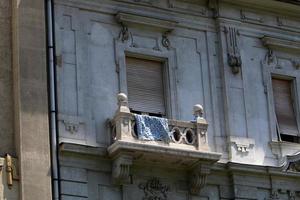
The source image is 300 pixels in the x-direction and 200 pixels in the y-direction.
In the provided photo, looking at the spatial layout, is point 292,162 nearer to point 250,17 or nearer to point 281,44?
point 281,44

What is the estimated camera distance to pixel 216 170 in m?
29.2

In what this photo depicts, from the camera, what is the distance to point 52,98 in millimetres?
27828

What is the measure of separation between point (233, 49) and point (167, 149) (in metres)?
→ 4.77

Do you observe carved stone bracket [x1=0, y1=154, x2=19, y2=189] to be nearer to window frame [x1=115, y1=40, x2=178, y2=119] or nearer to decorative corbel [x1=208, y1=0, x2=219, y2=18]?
window frame [x1=115, y1=40, x2=178, y2=119]

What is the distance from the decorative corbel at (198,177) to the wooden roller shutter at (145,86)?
2051 millimetres

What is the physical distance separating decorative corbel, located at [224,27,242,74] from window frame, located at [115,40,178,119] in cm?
176

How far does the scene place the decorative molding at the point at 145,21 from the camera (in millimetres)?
29844

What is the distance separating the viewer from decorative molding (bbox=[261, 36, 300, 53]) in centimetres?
3191

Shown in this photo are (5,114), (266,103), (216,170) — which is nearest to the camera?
(5,114)

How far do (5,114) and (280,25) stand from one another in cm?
937

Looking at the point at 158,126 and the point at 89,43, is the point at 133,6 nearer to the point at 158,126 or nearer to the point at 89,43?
the point at 89,43

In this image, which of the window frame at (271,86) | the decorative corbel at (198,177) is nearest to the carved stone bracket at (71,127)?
the decorative corbel at (198,177)

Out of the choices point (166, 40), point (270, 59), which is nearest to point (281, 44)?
point (270, 59)

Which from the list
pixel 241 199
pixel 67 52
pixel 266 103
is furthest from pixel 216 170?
pixel 67 52
